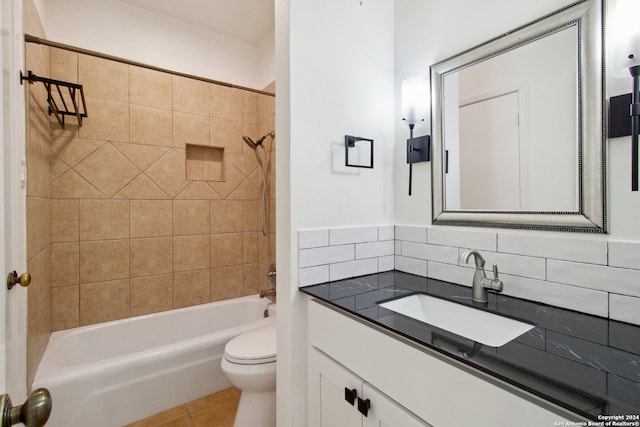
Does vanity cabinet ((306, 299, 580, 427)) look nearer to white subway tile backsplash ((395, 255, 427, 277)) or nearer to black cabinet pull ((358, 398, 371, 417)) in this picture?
black cabinet pull ((358, 398, 371, 417))

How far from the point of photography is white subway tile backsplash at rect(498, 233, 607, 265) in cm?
90

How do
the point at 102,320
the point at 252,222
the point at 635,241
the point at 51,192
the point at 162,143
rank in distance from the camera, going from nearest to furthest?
the point at 635,241
the point at 51,192
the point at 102,320
the point at 162,143
the point at 252,222

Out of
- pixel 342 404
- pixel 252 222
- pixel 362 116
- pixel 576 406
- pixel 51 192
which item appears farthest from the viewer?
pixel 252 222

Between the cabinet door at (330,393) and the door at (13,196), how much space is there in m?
0.91

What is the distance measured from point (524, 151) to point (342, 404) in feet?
3.74

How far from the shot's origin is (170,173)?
230 cm

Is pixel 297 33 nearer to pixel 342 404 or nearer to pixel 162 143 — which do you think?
pixel 342 404

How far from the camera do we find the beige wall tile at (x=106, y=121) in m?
2.00

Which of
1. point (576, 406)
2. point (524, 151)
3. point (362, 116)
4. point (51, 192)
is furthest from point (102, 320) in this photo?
point (524, 151)

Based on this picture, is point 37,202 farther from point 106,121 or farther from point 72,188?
point 106,121

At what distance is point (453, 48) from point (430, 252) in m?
0.94

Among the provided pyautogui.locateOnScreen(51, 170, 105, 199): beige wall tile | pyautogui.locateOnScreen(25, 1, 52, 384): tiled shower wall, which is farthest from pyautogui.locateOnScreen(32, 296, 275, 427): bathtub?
pyautogui.locateOnScreen(51, 170, 105, 199): beige wall tile

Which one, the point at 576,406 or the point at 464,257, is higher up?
the point at 464,257

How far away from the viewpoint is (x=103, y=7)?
209cm
